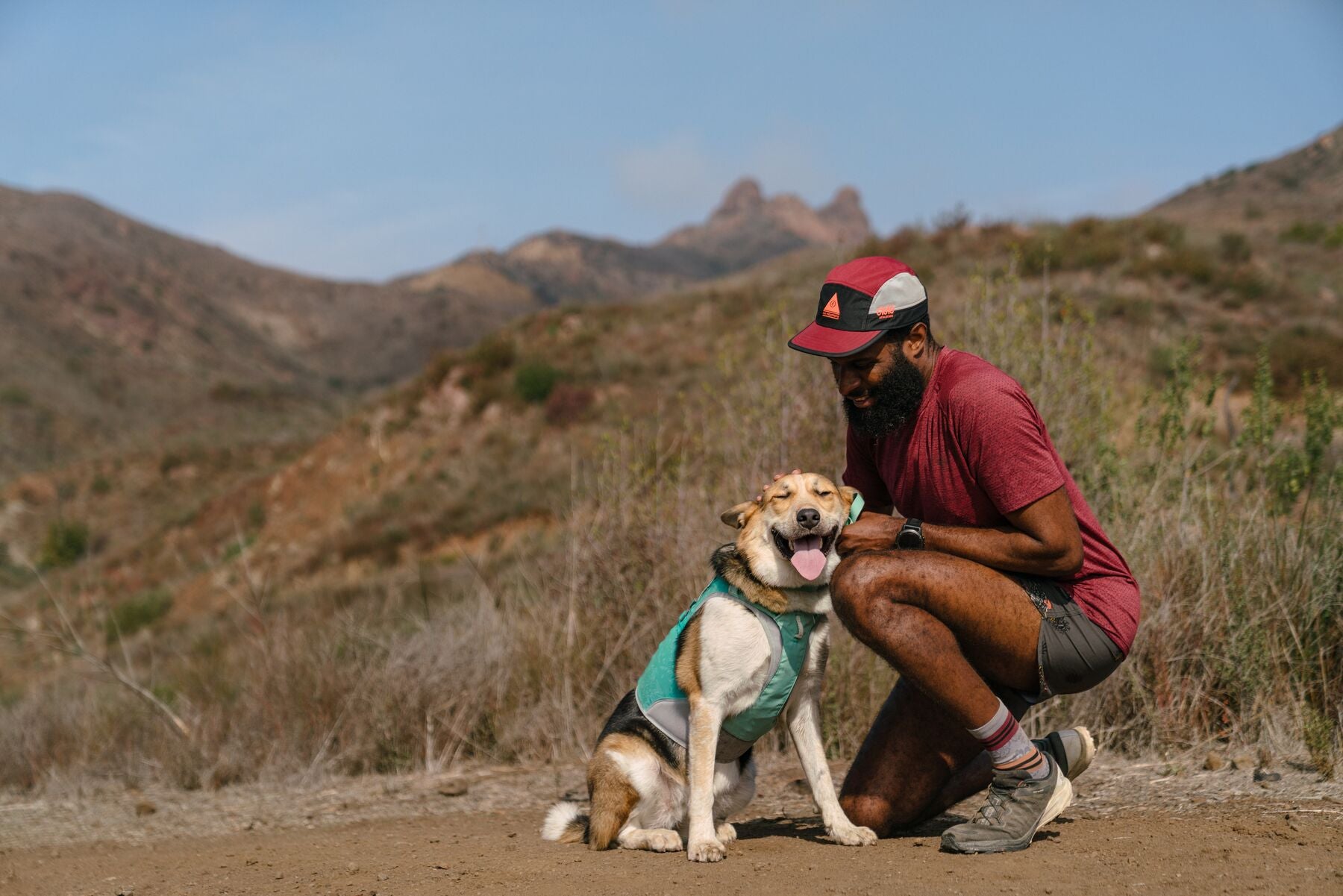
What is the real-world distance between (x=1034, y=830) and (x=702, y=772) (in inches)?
49.0

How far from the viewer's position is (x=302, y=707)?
6.99 meters

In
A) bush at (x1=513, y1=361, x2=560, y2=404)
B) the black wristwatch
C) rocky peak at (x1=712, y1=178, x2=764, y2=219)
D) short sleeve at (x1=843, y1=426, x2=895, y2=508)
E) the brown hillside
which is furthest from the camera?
rocky peak at (x1=712, y1=178, x2=764, y2=219)

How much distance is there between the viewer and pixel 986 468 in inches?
151

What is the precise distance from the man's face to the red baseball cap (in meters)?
0.06

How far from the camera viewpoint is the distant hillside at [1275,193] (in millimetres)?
37469

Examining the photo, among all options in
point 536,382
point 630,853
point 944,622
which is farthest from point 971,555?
point 536,382

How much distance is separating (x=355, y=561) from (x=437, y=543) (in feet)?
6.71

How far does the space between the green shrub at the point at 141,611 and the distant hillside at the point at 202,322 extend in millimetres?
17329

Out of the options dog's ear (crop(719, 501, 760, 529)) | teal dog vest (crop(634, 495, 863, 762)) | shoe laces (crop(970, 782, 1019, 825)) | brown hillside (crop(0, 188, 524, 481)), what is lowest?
shoe laces (crop(970, 782, 1019, 825))

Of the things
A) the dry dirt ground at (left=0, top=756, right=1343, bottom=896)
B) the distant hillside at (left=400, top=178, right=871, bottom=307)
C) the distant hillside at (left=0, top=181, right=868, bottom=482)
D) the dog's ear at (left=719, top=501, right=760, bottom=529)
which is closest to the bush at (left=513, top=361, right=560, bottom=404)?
the distant hillside at (left=0, top=181, right=868, bottom=482)

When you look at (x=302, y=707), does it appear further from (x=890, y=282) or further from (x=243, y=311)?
(x=243, y=311)

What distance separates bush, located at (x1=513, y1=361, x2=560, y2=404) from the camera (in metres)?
25.6

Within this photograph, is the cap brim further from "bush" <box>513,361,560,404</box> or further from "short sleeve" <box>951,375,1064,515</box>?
"bush" <box>513,361,560,404</box>

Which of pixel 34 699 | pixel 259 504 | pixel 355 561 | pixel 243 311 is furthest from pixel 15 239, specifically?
pixel 34 699
